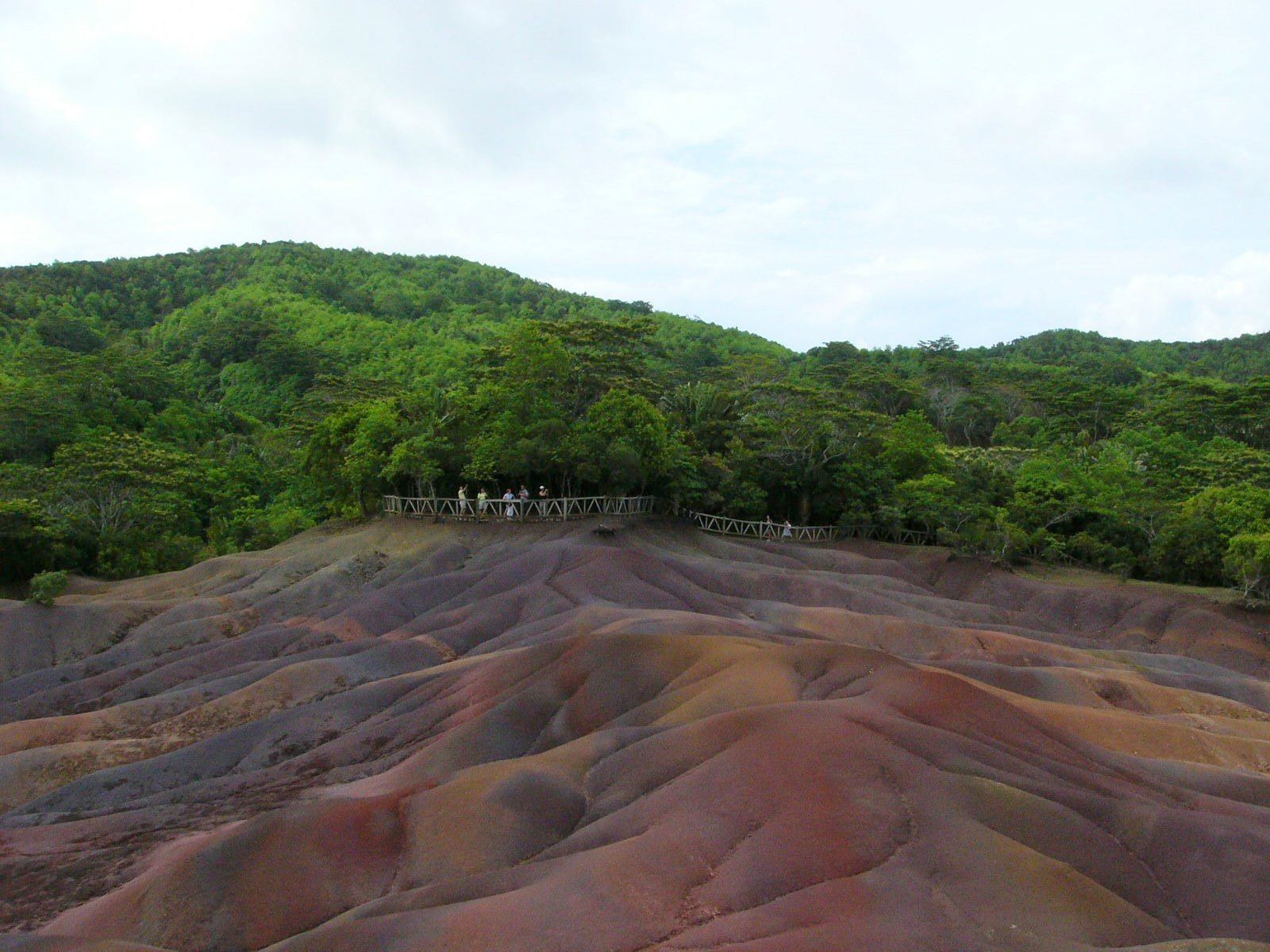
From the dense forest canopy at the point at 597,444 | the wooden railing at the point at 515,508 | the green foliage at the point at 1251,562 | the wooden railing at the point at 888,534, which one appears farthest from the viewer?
the wooden railing at the point at 888,534

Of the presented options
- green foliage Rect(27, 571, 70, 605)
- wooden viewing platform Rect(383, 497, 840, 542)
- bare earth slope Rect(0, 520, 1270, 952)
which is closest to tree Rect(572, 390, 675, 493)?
wooden viewing platform Rect(383, 497, 840, 542)

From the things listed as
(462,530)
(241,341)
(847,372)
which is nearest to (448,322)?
(241,341)

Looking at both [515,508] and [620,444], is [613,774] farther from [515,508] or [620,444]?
[515,508]

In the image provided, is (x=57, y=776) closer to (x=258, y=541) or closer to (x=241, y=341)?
(x=258, y=541)

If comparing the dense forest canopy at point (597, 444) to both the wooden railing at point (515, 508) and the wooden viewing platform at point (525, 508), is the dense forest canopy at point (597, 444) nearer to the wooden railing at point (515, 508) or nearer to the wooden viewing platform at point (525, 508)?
the wooden viewing platform at point (525, 508)

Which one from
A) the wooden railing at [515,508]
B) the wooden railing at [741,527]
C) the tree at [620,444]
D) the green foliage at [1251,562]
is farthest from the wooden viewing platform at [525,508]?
the green foliage at [1251,562]

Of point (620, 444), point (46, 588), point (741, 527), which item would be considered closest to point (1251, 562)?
point (741, 527)

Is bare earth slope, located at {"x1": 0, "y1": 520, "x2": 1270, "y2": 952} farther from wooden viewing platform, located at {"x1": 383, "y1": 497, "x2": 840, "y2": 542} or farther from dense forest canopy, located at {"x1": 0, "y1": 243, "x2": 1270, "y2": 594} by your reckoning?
dense forest canopy, located at {"x1": 0, "y1": 243, "x2": 1270, "y2": 594}
